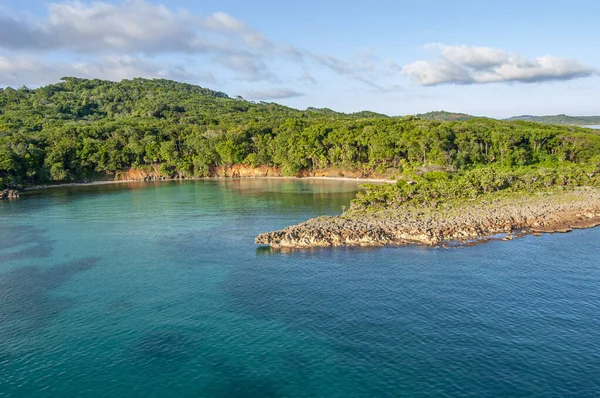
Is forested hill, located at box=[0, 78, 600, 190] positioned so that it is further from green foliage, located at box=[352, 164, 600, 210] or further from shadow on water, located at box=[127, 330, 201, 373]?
shadow on water, located at box=[127, 330, 201, 373]

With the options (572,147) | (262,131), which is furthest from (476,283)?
(262,131)

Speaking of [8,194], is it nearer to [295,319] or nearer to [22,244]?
[22,244]

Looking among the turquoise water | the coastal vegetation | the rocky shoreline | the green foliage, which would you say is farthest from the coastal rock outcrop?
the green foliage

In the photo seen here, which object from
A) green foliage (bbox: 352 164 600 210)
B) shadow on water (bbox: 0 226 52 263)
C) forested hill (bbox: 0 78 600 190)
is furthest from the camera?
forested hill (bbox: 0 78 600 190)

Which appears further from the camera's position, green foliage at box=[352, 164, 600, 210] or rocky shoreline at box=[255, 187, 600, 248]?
green foliage at box=[352, 164, 600, 210]

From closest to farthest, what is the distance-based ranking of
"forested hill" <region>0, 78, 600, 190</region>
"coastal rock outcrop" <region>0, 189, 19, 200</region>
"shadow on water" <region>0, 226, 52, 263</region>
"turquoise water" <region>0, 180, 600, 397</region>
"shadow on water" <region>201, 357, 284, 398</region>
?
"shadow on water" <region>201, 357, 284, 398</region>
"turquoise water" <region>0, 180, 600, 397</region>
"shadow on water" <region>0, 226, 52, 263</region>
"coastal rock outcrop" <region>0, 189, 19, 200</region>
"forested hill" <region>0, 78, 600, 190</region>

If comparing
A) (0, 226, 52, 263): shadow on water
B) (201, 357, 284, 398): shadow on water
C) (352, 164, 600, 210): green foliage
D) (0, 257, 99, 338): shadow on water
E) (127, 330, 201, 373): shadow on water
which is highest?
(352, 164, 600, 210): green foliage
